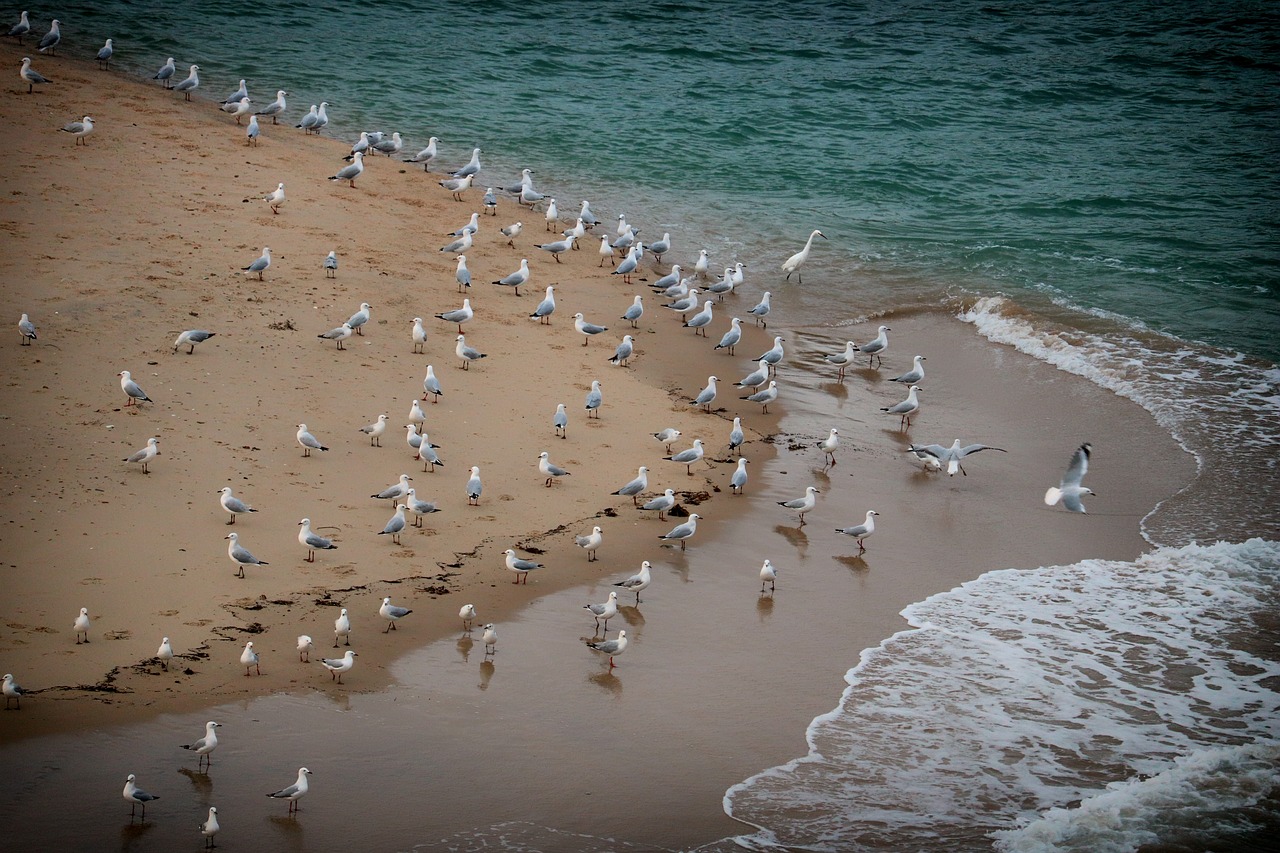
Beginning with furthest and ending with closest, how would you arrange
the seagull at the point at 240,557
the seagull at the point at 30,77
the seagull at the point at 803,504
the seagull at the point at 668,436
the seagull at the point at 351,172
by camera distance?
1. the seagull at the point at 30,77
2. the seagull at the point at 351,172
3. the seagull at the point at 668,436
4. the seagull at the point at 803,504
5. the seagull at the point at 240,557

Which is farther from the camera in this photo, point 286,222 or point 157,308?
point 286,222

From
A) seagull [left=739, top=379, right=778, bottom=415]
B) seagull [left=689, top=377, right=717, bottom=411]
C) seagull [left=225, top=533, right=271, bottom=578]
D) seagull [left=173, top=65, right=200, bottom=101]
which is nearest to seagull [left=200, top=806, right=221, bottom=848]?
seagull [left=225, top=533, right=271, bottom=578]

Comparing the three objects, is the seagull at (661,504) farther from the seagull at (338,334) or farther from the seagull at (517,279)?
the seagull at (517,279)

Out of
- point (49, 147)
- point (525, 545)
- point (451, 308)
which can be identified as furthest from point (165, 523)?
point (49, 147)

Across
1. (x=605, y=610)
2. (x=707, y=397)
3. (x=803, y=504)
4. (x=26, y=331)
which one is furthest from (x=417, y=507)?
(x=26, y=331)

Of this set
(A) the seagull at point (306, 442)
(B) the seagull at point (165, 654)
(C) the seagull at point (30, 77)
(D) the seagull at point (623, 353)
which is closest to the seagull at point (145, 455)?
(A) the seagull at point (306, 442)

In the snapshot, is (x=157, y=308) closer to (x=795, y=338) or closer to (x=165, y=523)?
(x=165, y=523)
